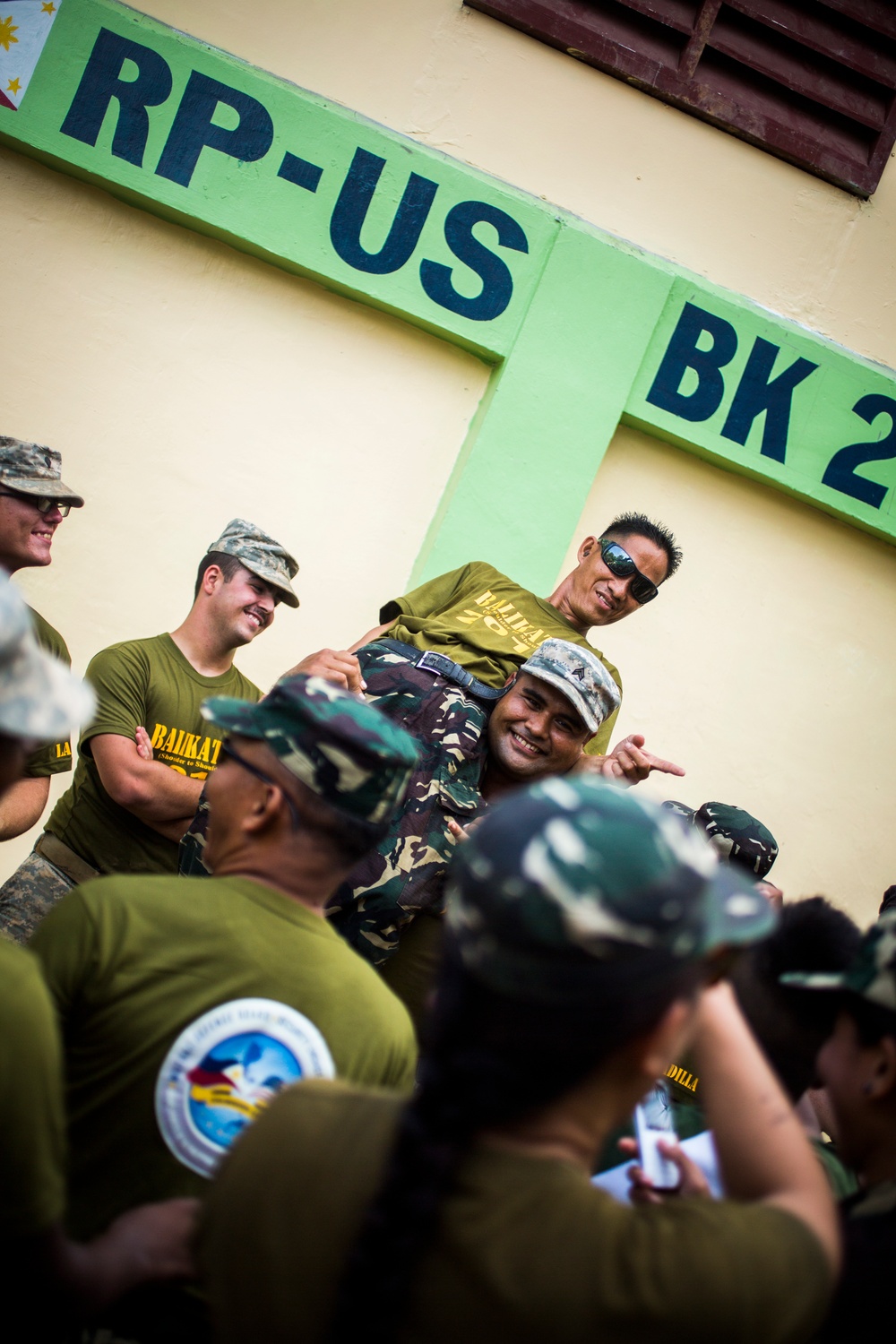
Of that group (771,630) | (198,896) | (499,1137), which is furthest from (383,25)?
(499,1137)

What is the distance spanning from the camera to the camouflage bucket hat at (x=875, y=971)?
4.77 ft

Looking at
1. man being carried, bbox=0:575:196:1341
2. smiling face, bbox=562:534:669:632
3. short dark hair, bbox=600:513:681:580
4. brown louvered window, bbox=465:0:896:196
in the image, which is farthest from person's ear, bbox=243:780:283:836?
brown louvered window, bbox=465:0:896:196

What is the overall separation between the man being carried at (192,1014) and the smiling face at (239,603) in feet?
7.12

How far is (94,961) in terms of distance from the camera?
A: 1566mm

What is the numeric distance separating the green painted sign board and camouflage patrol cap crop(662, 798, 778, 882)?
5.19 ft

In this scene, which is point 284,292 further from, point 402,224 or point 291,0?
point 291,0

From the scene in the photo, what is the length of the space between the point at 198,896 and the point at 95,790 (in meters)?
1.97

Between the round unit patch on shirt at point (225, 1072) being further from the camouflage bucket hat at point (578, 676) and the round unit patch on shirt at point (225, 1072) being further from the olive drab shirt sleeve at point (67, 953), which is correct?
the camouflage bucket hat at point (578, 676)

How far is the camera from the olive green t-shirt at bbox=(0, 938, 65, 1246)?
1.24 metres

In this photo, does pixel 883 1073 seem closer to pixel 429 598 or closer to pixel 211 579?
pixel 429 598

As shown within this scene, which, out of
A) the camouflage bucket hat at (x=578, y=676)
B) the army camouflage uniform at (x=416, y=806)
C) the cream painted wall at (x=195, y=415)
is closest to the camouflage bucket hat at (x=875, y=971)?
the army camouflage uniform at (x=416, y=806)

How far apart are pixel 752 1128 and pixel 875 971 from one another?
32 centimetres

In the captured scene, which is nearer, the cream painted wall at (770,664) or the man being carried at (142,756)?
the man being carried at (142,756)

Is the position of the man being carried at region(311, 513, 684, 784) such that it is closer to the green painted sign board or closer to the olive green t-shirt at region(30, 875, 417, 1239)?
the green painted sign board
